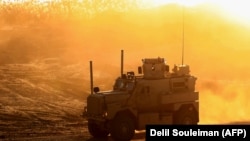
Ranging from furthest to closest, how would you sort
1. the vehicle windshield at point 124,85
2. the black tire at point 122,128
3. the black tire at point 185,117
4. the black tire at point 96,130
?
the black tire at point 185,117 < the black tire at point 96,130 < the vehicle windshield at point 124,85 < the black tire at point 122,128

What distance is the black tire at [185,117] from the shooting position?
987 inches

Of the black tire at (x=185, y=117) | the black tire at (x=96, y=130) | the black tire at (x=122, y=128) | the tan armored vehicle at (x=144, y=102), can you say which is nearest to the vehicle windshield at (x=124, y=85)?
the tan armored vehicle at (x=144, y=102)

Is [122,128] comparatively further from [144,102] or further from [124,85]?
[124,85]

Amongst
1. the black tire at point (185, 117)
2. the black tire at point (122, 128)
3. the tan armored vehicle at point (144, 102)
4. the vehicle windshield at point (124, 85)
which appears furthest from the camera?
the black tire at point (185, 117)

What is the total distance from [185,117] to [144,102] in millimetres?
1889

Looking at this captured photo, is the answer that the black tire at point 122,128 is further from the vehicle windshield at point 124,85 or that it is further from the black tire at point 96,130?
the black tire at point 96,130

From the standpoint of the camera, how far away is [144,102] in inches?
959

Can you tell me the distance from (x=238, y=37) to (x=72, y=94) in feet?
91.0

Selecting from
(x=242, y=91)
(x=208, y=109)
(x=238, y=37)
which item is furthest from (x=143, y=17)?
(x=208, y=109)

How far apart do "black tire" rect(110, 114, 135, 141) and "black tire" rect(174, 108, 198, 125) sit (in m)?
2.02

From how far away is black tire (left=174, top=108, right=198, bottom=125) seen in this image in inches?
987

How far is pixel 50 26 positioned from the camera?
80.9 meters

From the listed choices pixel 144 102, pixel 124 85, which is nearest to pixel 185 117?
pixel 144 102

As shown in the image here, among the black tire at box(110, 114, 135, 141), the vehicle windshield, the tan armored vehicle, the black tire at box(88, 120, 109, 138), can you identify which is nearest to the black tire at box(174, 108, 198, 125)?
the tan armored vehicle
